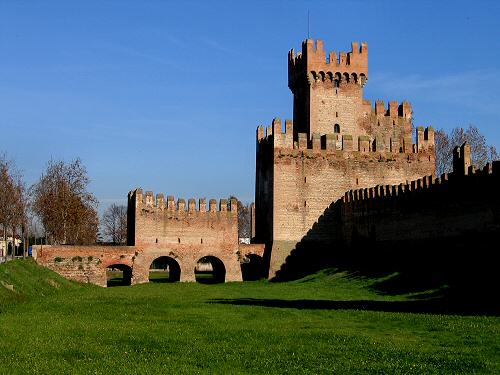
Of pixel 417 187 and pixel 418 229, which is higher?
pixel 417 187

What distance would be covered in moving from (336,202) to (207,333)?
99.8ft

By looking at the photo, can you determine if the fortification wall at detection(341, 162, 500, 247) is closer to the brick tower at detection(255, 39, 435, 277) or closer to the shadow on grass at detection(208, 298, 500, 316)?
the brick tower at detection(255, 39, 435, 277)

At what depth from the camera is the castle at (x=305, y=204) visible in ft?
152

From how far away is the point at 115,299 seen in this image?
30.6m

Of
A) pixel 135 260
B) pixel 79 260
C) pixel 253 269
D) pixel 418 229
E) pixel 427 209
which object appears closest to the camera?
pixel 427 209

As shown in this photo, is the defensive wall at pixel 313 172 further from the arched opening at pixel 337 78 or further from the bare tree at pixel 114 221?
the bare tree at pixel 114 221

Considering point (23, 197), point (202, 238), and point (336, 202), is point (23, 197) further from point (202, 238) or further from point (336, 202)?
point (336, 202)

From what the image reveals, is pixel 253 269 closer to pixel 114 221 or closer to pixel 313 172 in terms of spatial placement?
pixel 313 172

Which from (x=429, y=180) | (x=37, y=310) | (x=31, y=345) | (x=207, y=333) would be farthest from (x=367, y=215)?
(x=31, y=345)

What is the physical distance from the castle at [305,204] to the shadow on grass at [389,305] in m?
14.6

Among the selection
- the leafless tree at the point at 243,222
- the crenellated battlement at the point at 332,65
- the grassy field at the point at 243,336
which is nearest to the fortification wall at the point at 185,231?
the crenellated battlement at the point at 332,65

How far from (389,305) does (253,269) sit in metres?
25.8

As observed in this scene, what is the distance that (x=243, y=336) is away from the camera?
17719 millimetres

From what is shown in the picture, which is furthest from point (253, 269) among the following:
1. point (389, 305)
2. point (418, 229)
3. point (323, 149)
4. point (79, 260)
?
point (389, 305)
